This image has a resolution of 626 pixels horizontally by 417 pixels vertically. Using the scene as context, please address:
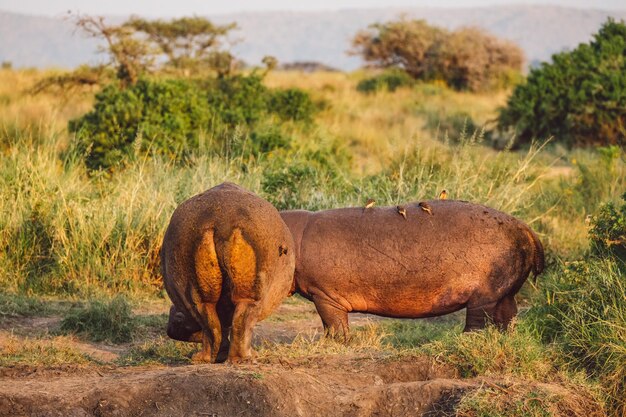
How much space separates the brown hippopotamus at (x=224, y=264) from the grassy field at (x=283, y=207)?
49 cm

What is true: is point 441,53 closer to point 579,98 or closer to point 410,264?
point 579,98

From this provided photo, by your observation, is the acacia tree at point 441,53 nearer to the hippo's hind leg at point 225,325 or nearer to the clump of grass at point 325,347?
the clump of grass at point 325,347

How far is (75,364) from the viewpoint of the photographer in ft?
19.8

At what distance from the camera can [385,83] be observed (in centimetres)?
3123

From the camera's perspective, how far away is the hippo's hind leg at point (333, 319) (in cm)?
675

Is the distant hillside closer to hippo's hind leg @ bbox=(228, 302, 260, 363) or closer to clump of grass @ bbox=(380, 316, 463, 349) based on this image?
clump of grass @ bbox=(380, 316, 463, 349)

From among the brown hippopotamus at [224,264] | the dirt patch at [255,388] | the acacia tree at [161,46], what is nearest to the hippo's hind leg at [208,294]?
the brown hippopotamus at [224,264]

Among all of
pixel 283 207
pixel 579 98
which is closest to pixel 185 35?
pixel 579 98

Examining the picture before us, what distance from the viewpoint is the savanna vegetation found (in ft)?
20.4

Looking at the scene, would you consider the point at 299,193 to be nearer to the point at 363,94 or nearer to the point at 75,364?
the point at 75,364

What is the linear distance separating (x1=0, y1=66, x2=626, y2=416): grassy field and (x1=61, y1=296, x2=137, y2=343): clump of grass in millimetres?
10

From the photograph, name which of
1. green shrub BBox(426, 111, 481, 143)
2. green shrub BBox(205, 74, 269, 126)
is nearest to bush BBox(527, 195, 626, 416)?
green shrub BBox(205, 74, 269, 126)

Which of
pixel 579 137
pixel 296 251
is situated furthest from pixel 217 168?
pixel 579 137

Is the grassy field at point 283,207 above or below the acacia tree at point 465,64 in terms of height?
above
